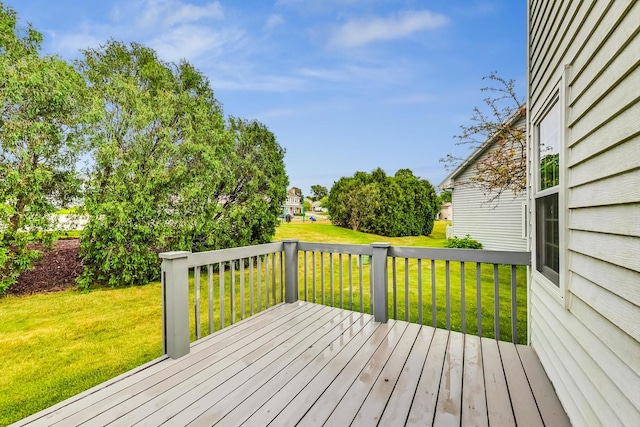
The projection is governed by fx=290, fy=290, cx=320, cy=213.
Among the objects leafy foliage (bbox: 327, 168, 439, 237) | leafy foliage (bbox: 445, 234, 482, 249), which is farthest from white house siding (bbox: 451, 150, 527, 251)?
leafy foliage (bbox: 327, 168, 439, 237)

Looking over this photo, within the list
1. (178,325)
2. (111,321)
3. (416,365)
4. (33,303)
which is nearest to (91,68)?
(33,303)

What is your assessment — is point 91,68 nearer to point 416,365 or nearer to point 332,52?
point 332,52

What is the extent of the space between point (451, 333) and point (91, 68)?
312 inches

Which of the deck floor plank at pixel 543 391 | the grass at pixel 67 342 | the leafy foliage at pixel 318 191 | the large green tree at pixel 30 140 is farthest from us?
the leafy foliage at pixel 318 191

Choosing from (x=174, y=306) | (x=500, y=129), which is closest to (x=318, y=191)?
(x=500, y=129)

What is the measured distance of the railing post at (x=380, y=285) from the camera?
3201 millimetres

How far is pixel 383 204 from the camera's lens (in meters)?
15.4

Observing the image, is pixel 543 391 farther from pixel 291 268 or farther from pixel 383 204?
pixel 383 204

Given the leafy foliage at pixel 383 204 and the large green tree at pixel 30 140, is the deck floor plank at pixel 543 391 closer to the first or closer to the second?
the large green tree at pixel 30 140

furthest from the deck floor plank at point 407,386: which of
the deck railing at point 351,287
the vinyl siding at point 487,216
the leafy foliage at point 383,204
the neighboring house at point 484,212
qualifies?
the leafy foliage at point 383,204

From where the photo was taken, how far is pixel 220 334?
2.98m

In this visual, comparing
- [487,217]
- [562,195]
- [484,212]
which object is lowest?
[487,217]

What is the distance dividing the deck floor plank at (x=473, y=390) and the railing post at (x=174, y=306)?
2.17m

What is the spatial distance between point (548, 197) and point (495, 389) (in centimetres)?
149
